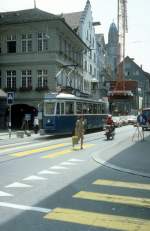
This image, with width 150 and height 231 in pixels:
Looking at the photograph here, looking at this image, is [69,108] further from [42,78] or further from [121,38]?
[121,38]

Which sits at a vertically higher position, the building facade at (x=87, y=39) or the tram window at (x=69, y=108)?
the building facade at (x=87, y=39)

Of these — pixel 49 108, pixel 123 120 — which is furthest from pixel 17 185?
pixel 123 120

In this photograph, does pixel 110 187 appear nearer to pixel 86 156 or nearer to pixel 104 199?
pixel 104 199

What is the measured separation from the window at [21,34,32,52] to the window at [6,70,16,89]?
2.66 meters

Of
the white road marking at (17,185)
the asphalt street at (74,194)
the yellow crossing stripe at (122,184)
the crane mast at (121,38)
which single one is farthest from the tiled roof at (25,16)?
the crane mast at (121,38)

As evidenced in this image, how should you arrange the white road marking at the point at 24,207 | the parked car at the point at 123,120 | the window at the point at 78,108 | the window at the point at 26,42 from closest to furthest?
the white road marking at the point at 24,207, the window at the point at 78,108, the window at the point at 26,42, the parked car at the point at 123,120

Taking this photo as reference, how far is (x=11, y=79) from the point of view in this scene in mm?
45594

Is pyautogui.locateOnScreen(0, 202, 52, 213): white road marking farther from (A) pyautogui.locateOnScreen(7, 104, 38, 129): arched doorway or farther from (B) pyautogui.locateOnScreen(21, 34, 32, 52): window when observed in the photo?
(A) pyautogui.locateOnScreen(7, 104, 38, 129): arched doorway

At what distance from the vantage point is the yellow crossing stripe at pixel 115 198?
8839 millimetres

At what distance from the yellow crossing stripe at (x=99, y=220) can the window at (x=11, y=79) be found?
38096 millimetres

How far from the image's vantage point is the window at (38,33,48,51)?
44219 millimetres

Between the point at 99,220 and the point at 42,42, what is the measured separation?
38461mm

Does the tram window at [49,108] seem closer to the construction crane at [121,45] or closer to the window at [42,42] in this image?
the window at [42,42]

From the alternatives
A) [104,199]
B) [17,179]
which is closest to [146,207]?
[104,199]
